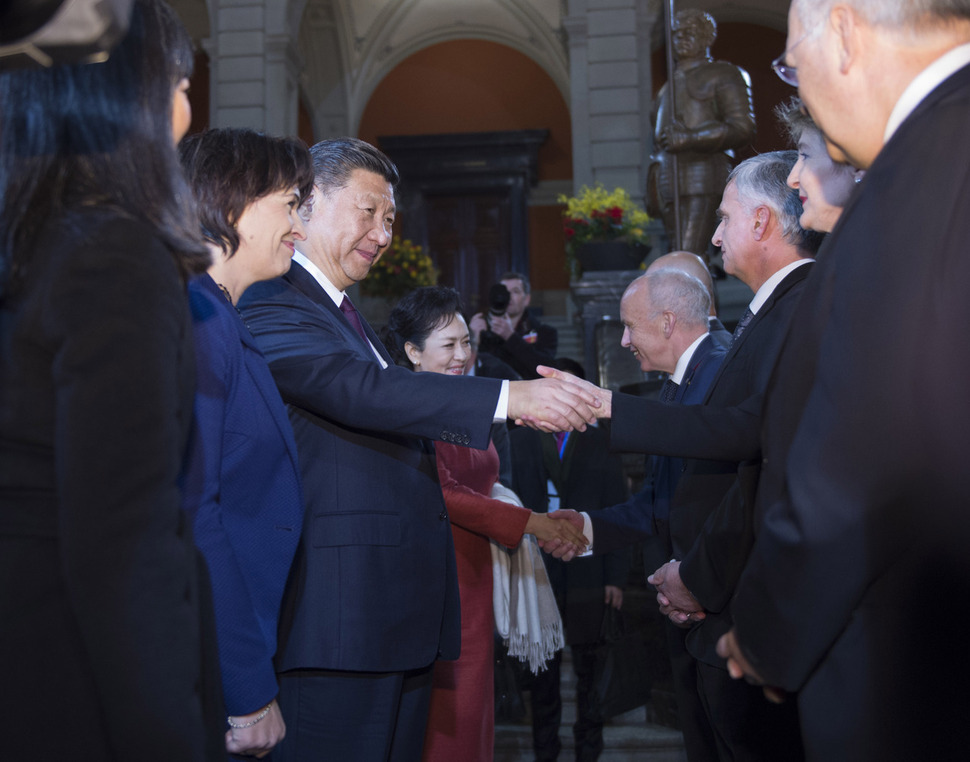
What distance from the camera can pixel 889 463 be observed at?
993mm

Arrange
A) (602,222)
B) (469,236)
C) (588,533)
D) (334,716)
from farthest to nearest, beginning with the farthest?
(469,236) → (602,222) → (588,533) → (334,716)

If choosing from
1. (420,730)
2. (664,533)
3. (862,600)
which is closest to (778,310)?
(664,533)

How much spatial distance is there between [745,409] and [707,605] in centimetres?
43

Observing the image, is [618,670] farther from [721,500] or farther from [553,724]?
[721,500]

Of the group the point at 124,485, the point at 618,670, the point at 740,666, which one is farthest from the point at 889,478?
the point at 618,670

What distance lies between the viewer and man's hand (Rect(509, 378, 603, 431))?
1942 mm

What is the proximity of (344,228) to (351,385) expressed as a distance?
0.46m

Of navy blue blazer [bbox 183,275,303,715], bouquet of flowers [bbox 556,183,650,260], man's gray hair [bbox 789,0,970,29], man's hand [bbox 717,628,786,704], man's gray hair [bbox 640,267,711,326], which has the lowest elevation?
man's hand [bbox 717,628,786,704]

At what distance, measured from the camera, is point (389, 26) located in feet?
48.3

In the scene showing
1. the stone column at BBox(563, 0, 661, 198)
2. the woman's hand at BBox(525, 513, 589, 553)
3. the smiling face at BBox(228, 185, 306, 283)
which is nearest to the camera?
the smiling face at BBox(228, 185, 306, 283)

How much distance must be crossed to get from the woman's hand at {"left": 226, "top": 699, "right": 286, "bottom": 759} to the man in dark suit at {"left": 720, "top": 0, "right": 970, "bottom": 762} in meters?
0.70

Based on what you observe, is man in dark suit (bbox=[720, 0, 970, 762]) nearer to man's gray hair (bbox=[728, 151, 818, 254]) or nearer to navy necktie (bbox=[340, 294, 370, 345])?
man's gray hair (bbox=[728, 151, 818, 254])

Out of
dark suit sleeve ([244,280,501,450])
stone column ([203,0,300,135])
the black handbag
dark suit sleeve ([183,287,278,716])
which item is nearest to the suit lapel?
dark suit sleeve ([244,280,501,450])

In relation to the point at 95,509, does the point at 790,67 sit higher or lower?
higher
